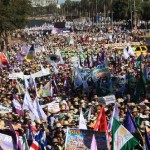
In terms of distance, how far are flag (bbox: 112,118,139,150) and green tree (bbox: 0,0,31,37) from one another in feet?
166

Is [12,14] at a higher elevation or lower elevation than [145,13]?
higher

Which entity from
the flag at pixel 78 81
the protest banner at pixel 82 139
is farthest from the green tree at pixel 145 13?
the protest banner at pixel 82 139

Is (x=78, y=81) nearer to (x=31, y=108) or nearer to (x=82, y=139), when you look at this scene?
(x=31, y=108)

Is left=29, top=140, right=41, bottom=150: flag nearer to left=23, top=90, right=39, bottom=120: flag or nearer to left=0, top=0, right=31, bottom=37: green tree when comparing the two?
left=23, top=90, right=39, bottom=120: flag

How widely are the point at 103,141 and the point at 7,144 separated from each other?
2097 millimetres

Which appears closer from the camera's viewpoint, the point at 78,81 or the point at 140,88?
the point at 140,88

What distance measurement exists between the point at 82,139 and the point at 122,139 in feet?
2.65

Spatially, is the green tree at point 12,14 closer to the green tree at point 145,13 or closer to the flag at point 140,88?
the green tree at point 145,13

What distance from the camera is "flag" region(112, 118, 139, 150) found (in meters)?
10.7

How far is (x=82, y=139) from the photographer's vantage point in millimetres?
10898

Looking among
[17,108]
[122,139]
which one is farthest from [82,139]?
[17,108]

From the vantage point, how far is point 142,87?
789 inches

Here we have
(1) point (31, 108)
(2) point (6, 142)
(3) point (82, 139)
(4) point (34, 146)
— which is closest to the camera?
(3) point (82, 139)

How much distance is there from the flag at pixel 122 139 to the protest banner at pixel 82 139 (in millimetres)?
217
